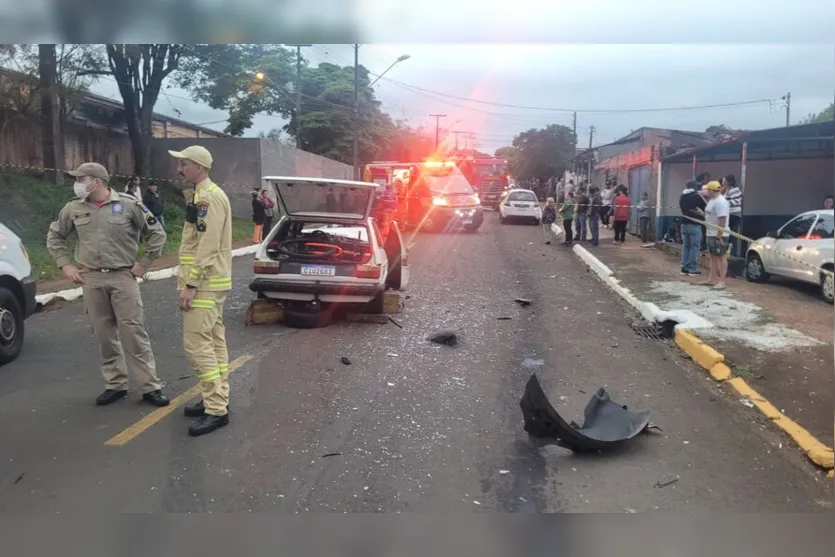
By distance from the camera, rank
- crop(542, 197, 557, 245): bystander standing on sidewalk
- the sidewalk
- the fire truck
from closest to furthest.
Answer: the sidewalk
crop(542, 197, 557, 245): bystander standing on sidewalk
the fire truck

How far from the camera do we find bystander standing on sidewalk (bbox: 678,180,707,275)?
379 inches

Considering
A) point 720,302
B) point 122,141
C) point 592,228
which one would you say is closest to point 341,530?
point 720,302

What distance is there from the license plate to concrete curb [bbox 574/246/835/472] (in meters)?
3.88


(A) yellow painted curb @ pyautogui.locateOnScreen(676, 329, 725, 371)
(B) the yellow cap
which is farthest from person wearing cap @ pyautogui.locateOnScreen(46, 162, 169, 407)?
(A) yellow painted curb @ pyautogui.locateOnScreen(676, 329, 725, 371)

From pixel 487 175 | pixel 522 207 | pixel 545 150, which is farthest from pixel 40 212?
pixel 487 175

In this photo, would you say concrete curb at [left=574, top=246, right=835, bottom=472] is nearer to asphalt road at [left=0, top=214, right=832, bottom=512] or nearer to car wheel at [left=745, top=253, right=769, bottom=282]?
asphalt road at [left=0, top=214, right=832, bottom=512]

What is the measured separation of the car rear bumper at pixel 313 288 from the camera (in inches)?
297

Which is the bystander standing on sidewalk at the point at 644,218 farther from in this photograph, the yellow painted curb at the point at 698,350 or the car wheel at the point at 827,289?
the yellow painted curb at the point at 698,350

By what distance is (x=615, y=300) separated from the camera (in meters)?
10.0

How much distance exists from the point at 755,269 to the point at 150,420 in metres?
9.22

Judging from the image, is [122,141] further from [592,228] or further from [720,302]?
[720,302]

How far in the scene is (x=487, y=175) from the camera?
120 ft

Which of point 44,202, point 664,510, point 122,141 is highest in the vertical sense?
point 122,141

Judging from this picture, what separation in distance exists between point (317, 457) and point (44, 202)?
459 inches
